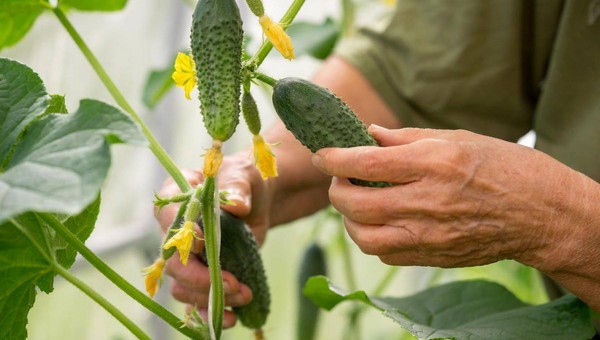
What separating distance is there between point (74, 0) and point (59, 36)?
0.94m

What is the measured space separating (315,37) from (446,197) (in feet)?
3.44

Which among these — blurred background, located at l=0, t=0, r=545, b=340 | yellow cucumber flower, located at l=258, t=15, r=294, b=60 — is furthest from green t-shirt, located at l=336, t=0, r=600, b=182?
yellow cucumber flower, located at l=258, t=15, r=294, b=60

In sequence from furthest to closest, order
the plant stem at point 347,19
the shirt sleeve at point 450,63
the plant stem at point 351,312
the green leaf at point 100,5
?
the plant stem at point 347,19 → the plant stem at point 351,312 → the shirt sleeve at point 450,63 → the green leaf at point 100,5

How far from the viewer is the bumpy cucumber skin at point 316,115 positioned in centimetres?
86

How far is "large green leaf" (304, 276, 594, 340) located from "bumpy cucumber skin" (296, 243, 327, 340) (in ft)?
1.36

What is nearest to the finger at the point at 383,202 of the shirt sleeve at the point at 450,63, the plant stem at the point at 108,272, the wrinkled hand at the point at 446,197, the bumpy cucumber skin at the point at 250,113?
the wrinkled hand at the point at 446,197

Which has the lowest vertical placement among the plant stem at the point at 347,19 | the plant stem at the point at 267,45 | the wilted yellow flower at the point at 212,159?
the plant stem at the point at 347,19

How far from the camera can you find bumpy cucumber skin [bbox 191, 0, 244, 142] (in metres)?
0.78

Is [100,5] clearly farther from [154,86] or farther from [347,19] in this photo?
[347,19]

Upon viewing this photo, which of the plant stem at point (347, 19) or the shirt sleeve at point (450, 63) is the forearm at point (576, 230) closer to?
the shirt sleeve at point (450, 63)

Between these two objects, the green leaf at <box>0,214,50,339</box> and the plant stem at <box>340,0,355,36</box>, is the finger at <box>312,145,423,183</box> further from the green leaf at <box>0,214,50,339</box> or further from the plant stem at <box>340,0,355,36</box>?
the plant stem at <box>340,0,355,36</box>

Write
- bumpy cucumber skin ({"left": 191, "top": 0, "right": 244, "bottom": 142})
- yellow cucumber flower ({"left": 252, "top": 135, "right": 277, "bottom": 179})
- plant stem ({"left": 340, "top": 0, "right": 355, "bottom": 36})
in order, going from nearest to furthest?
bumpy cucumber skin ({"left": 191, "top": 0, "right": 244, "bottom": 142}), yellow cucumber flower ({"left": 252, "top": 135, "right": 277, "bottom": 179}), plant stem ({"left": 340, "top": 0, "right": 355, "bottom": 36})

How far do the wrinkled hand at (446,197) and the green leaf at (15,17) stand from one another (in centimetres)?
47

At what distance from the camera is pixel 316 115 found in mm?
856
